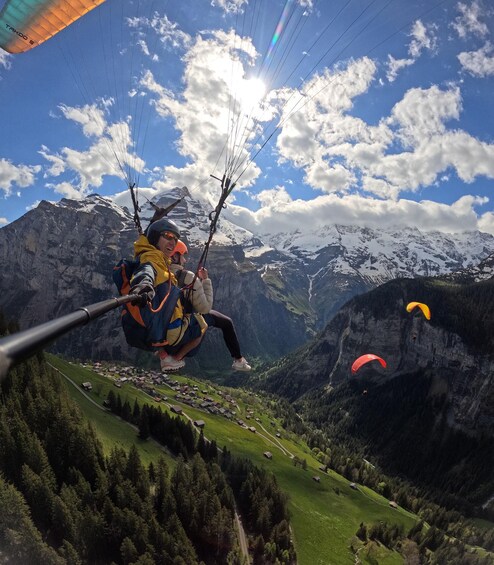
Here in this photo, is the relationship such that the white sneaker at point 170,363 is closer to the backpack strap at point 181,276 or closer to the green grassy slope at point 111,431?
the backpack strap at point 181,276

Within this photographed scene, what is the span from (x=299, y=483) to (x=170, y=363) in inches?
4710

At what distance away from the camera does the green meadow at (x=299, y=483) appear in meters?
89.3

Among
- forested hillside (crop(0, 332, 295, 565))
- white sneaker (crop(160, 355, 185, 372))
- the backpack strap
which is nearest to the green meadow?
forested hillside (crop(0, 332, 295, 565))

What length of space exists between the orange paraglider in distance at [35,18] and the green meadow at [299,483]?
281ft

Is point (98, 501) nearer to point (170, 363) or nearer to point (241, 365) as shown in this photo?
point (241, 365)

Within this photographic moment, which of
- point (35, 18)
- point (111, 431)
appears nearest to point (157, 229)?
point (35, 18)

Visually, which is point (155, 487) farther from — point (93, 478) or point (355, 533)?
point (355, 533)

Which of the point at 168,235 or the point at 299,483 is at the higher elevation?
the point at 168,235

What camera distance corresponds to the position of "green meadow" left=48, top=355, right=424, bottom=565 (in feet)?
293

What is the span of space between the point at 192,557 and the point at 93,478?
2350 cm

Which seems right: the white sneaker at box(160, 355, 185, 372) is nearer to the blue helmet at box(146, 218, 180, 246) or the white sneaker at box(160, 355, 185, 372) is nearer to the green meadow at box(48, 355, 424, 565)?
the blue helmet at box(146, 218, 180, 246)

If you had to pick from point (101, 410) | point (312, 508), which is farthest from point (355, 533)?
point (101, 410)

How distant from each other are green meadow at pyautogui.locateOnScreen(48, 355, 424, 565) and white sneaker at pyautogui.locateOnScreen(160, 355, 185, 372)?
82814 mm

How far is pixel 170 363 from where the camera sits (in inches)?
589
